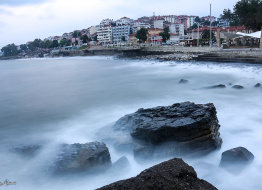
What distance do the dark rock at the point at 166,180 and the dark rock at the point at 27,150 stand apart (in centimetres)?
494

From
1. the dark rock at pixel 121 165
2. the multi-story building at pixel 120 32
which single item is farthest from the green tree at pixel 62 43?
the dark rock at pixel 121 165

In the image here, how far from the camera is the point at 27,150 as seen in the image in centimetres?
763

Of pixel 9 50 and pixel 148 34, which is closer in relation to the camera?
pixel 148 34

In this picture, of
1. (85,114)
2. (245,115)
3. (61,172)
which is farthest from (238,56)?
(61,172)

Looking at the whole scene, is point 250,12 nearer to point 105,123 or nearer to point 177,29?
point 105,123

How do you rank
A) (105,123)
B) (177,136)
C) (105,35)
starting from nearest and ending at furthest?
(177,136)
(105,123)
(105,35)

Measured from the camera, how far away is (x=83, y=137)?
884 centimetres

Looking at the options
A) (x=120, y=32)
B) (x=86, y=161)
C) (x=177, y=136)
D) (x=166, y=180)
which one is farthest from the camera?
(x=120, y=32)

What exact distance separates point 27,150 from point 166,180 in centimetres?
564

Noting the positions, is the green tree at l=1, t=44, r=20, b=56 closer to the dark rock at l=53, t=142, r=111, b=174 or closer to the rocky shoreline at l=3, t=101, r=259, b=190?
Answer: the rocky shoreline at l=3, t=101, r=259, b=190

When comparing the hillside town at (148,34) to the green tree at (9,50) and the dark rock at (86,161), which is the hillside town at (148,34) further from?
the dark rock at (86,161)

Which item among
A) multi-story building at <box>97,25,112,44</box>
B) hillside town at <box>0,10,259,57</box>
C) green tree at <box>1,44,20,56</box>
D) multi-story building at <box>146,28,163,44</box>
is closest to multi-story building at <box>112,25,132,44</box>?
hillside town at <box>0,10,259,57</box>

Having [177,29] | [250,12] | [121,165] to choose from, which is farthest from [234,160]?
[177,29]

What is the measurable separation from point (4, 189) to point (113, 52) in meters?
70.7
